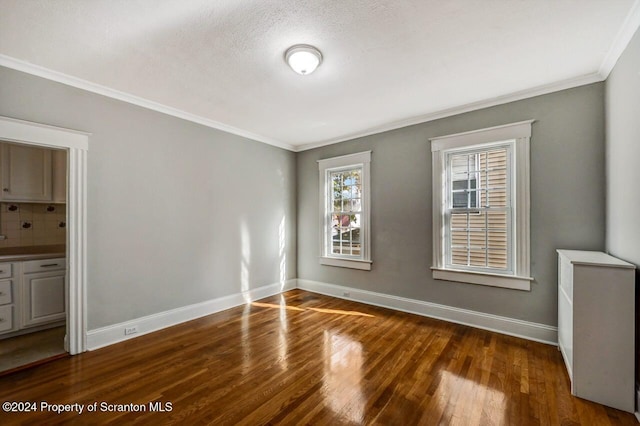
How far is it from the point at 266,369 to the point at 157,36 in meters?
2.83

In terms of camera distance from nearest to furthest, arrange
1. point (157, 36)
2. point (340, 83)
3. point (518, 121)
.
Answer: point (157, 36) → point (340, 83) → point (518, 121)

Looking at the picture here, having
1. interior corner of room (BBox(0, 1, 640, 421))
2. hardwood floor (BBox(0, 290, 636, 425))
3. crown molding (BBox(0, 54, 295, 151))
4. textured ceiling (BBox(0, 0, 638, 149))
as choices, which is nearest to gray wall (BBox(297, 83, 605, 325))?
interior corner of room (BBox(0, 1, 640, 421))

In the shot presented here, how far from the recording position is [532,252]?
2.99 metres

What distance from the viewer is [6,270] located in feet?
9.68

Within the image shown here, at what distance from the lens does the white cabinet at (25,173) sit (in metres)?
3.34

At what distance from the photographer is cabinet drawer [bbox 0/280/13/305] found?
2914mm

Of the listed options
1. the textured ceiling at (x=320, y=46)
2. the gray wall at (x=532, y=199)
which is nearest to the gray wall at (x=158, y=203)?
the textured ceiling at (x=320, y=46)

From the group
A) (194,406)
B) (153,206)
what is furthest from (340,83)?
(194,406)

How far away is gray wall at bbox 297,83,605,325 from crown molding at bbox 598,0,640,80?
0.25 m

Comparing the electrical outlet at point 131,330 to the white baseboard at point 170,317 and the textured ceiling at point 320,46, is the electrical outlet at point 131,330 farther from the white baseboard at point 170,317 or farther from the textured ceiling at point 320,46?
the textured ceiling at point 320,46

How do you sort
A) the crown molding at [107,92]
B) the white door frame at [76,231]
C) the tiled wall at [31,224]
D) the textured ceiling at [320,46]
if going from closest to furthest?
1. the textured ceiling at [320,46]
2. the crown molding at [107,92]
3. the white door frame at [76,231]
4. the tiled wall at [31,224]

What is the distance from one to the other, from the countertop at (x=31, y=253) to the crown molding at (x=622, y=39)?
18.4ft

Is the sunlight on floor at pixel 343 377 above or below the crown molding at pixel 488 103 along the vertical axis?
below

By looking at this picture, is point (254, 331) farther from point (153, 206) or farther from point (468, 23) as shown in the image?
point (468, 23)
